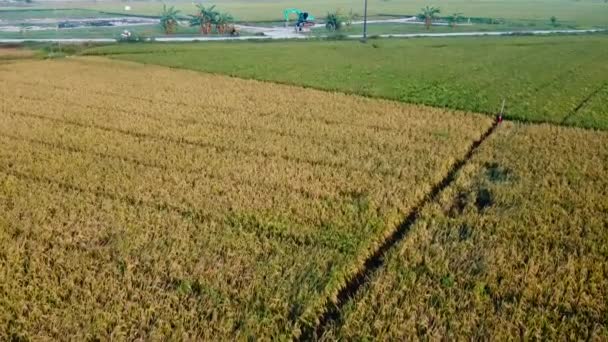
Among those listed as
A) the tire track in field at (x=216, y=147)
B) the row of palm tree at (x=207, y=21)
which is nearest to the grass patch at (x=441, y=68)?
the tire track in field at (x=216, y=147)

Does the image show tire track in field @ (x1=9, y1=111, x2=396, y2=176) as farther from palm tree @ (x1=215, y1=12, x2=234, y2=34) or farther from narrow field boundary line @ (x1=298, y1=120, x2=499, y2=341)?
palm tree @ (x1=215, y1=12, x2=234, y2=34)

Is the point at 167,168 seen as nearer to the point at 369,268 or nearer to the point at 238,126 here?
the point at 238,126

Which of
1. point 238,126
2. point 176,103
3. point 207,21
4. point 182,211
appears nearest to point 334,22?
point 207,21

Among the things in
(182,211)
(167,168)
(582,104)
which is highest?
(582,104)

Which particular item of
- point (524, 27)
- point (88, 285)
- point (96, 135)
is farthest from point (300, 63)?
point (524, 27)

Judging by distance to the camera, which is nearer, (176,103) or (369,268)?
(369,268)

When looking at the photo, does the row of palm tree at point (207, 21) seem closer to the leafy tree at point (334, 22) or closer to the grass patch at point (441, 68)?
the leafy tree at point (334, 22)
